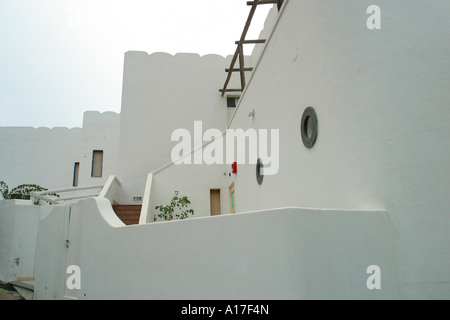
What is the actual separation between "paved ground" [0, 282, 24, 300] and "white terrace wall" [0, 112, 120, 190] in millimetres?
9754

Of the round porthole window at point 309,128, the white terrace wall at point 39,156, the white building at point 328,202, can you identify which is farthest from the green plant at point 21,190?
the round porthole window at point 309,128

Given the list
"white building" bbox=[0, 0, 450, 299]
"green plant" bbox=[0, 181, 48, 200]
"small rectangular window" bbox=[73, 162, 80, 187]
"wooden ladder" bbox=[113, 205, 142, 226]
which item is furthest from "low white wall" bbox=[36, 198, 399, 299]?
"small rectangular window" bbox=[73, 162, 80, 187]

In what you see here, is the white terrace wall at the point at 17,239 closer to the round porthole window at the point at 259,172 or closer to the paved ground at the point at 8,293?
the paved ground at the point at 8,293

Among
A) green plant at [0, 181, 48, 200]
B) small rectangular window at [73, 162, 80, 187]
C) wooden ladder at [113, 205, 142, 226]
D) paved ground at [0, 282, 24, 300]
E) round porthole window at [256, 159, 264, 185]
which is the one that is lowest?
paved ground at [0, 282, 24, 300]

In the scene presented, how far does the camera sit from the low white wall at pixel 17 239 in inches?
330

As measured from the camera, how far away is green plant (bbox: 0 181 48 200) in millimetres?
14744

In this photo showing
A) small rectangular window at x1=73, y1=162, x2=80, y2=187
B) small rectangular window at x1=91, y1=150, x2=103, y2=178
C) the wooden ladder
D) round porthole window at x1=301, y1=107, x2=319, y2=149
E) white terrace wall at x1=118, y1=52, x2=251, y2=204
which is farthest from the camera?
small rectangular window at x1=73, y1=162, x2=80, y2=187

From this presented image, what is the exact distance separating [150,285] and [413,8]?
4.22 metres

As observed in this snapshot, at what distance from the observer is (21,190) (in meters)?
15.9

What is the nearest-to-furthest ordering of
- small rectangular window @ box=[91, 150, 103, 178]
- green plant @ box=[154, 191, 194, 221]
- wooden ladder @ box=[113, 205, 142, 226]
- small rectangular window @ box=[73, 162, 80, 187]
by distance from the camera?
wooden ladder @ box=[113, 205, 142, 226], green plant @ box=[154, 191, 194, 221], small rectangular window @ box=[91, 150, 103, 178], small rectangular window @ box=[73, 162, 80, 187]

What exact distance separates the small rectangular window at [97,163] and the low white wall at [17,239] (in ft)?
28.7

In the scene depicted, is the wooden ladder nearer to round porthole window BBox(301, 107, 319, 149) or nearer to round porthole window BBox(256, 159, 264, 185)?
round porthole window BBox(256, 159, 264, 185)

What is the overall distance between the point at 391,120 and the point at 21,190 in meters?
17.4

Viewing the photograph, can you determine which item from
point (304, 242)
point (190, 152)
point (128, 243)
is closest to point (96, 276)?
point (128, 243)
